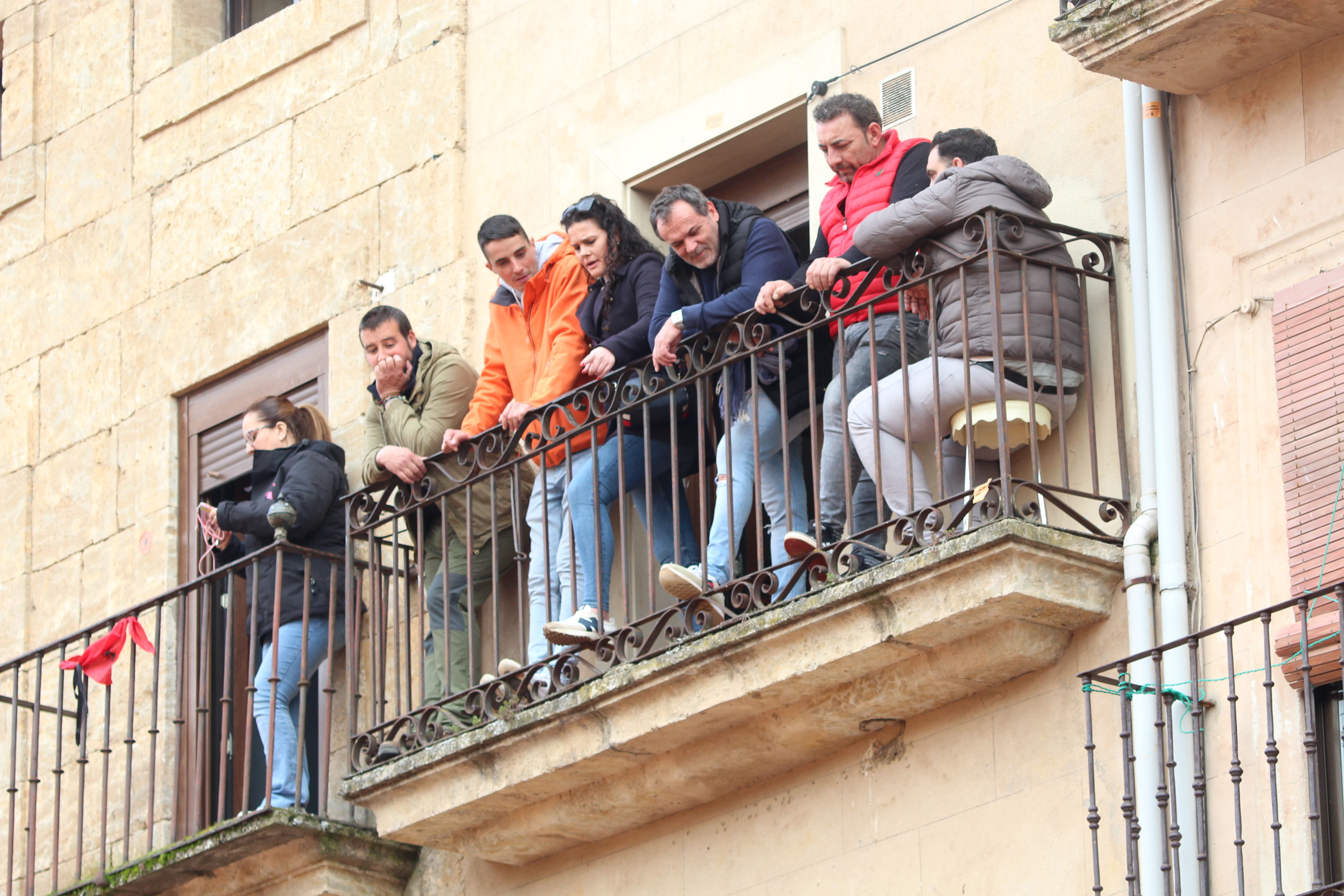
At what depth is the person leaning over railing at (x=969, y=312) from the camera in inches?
339

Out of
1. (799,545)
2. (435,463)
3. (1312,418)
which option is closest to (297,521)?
(435,463)

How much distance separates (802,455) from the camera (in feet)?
31.8

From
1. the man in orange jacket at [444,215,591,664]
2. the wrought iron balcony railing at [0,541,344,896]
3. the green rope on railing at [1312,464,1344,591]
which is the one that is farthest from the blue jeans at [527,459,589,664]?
the green rope on railing at [1312,464,1344,591]

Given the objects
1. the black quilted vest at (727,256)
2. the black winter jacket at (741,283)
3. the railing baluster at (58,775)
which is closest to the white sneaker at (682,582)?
the black winter jacket at (741,283)

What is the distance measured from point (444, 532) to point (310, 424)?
132 centimetres

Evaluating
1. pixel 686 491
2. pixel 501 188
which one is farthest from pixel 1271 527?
pixel 501 188

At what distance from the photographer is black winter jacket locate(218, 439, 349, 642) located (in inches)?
424

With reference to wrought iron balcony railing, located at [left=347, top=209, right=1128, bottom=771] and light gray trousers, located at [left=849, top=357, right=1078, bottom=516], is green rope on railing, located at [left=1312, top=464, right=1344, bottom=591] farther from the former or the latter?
light gray trousers, located at [left=849, top=357, right=1078, bottom=516]

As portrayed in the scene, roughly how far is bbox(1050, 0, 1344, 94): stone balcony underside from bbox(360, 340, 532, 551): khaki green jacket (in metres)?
2.89

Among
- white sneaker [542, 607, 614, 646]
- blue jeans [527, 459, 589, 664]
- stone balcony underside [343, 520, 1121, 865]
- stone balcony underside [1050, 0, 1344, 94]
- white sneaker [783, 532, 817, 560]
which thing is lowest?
stone balcony underside [343, 520, 1121, 865]

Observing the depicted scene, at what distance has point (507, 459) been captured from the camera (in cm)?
998

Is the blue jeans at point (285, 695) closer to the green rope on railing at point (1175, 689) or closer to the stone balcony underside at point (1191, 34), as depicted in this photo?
the green rope on railing at point (1175, 689)

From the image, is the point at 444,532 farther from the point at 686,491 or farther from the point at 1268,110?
the point at 1268,110

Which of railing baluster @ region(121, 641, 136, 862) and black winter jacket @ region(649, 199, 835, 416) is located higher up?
black winter jacket @ region(649, 199, 835, 416)
